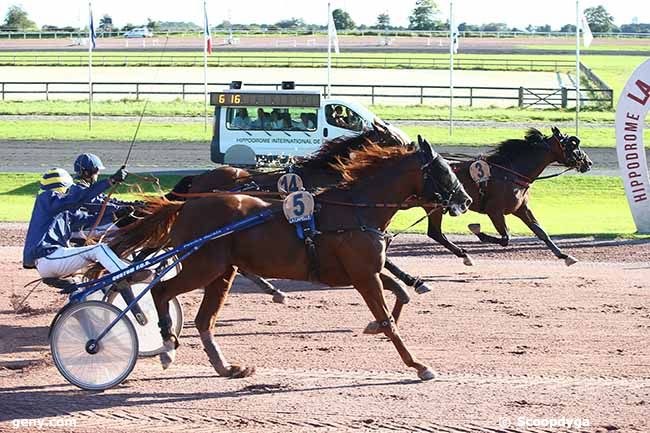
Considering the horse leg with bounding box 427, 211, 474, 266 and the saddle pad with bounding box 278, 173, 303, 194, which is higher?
the saddle pad with bounding box 278, 173, 303, 194

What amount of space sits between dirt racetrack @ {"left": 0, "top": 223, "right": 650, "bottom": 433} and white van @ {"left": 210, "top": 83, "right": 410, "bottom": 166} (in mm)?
10058

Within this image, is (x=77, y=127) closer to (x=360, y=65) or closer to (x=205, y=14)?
(x=205, y=14)

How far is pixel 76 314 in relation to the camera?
7.64 metres

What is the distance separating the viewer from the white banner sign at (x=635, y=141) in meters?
15.6

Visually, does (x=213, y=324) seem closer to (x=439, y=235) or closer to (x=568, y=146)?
(x=439, y=235)

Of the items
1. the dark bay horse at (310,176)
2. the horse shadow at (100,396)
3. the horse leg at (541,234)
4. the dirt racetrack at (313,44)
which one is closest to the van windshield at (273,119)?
the horse leg at (541,234)

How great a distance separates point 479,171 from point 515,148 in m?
0.73

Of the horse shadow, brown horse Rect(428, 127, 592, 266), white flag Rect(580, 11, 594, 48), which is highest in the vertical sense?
white flag Rect(580, 11, 594, 48)

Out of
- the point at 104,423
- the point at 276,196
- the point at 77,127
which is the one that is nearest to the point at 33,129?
the point at 77,127

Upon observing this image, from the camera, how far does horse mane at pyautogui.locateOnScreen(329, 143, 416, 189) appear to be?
8375mm

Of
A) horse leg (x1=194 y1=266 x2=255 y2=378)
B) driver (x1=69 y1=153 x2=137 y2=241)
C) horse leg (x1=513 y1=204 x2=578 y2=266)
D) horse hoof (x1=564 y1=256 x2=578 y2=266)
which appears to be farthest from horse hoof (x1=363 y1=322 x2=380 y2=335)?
horse hoof (x1=564 y1=256 x2=578 y2=266)

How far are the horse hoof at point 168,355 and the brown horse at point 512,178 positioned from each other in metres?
5.46

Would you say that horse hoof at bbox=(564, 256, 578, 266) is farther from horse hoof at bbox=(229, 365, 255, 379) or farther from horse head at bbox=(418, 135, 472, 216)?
horse hoof at bbox=(229, 365, 255, 379)

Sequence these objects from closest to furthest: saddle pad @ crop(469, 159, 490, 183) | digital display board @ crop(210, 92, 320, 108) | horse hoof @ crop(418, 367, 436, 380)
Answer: horse hoof @ crop(418, 367, 436, 380)
saddle pad @ crop(469, 159, 490, 183)
digital display board @ crop(210, 92, 320, 108)
